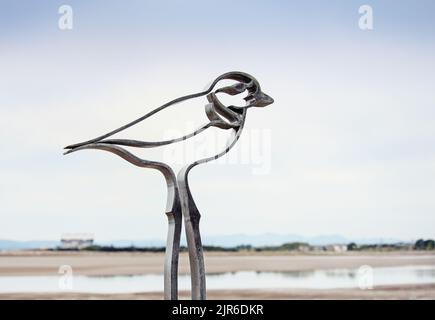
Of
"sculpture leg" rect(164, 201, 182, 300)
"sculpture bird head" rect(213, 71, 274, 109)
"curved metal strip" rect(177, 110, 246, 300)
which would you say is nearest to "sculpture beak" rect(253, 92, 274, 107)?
"sculpture bird head" rect(213, 71, 274, 109)

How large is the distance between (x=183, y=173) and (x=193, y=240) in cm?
33

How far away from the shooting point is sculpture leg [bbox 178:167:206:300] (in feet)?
13.2

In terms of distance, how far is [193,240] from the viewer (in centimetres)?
403

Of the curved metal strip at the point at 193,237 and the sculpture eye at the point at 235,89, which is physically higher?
the sculpture eye at the point at 235,89

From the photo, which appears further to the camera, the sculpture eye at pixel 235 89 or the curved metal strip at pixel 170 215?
the sculpture eye at pixel 235 89

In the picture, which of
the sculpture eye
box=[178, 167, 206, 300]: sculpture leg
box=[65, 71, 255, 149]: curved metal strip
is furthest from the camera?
the sculpture eye

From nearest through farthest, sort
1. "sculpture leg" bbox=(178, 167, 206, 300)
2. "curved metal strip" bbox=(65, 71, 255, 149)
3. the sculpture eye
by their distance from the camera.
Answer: "curved metal strip" bbox=(65, 71, 255, 149) → "sculpture leg" bbox=(178, 167, 206, 300) → the sculpture eye

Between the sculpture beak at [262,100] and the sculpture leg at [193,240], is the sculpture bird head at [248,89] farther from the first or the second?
the sculpture leg at [193,240]

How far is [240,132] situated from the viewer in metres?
4.29

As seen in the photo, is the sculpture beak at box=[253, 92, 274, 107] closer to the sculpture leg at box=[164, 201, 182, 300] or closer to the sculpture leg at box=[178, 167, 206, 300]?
the sculpture leg at box=[178, 167, 206, 300]

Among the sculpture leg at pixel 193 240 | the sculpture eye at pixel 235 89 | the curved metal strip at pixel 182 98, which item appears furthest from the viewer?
the sculpture eye at pixel 235 89

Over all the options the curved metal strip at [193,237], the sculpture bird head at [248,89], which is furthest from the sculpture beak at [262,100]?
the curved metal strip at [193,237]

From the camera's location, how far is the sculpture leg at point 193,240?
402 cm
